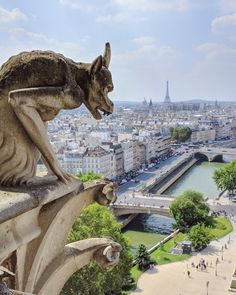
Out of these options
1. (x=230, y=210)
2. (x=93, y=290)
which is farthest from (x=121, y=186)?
(x=93, y=290)

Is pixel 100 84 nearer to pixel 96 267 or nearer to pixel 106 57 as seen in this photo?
pixel 106 57

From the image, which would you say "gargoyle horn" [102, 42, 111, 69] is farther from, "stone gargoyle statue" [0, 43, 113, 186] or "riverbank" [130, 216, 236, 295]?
"riverbank" [130, 216, 236, 295]

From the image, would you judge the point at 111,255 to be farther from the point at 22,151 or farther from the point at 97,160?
the point at 97,160

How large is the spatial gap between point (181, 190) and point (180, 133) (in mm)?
50960

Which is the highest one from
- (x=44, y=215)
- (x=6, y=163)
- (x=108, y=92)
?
(x=108, y=92)

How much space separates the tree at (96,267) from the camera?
1733 centimetres

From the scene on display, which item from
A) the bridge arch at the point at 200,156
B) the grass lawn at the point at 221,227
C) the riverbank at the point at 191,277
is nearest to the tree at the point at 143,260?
the riverbank at the point at 191,277

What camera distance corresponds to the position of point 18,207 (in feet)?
16.5

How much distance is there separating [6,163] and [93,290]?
13395mm

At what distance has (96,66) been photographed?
591 cm

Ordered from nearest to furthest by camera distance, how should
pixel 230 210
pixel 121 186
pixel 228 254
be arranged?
1. pixel 228 254
2. pixel 230 210
3. pixel 121 186

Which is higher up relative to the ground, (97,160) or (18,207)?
(18,207)

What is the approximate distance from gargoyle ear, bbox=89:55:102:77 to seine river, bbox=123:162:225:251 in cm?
3342

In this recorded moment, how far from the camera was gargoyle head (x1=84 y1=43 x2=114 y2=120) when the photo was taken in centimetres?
593
